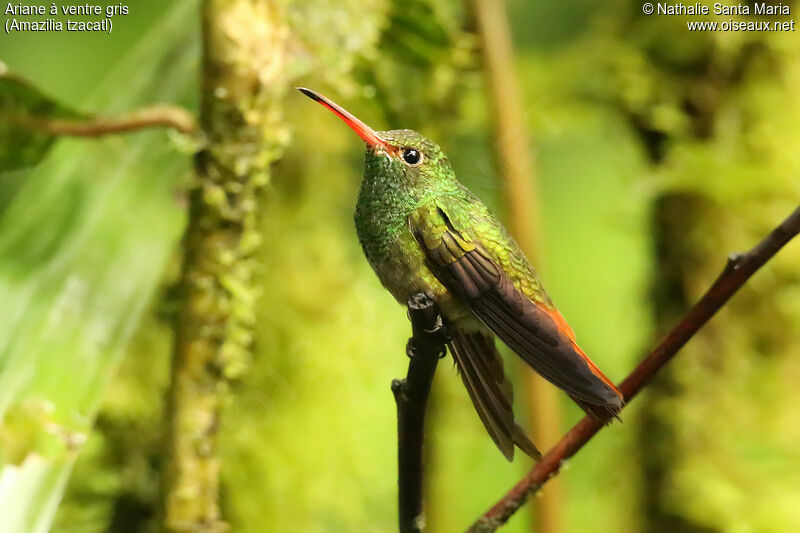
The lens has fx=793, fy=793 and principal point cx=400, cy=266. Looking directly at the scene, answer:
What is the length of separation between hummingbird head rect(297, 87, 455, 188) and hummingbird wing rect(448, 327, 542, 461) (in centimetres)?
16

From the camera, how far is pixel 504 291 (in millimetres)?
715

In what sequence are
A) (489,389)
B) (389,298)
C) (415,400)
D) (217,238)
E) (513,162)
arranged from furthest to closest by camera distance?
(389,298) < (513,162) < (217,238) < (489,389) < (415,400)

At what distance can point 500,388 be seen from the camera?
0.79 m

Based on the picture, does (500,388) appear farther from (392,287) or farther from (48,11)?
(48,11)

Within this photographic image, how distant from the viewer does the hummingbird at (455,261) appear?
724 millimetres

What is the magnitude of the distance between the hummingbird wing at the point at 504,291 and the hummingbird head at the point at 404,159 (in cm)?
3

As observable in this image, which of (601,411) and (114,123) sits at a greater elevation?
(114,123)

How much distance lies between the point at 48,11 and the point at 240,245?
1.78 ft

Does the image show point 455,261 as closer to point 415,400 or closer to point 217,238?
point 415,400

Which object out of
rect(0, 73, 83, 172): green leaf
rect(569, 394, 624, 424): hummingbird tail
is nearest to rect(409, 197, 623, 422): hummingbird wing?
rect(569, 394, 624, 424): hummingbird tail

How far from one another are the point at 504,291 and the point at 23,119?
729 millimetres

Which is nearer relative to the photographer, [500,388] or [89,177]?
[500,388]

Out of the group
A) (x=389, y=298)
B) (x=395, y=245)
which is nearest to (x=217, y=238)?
(x=395, y=245)

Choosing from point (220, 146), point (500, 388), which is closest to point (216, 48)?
point (220, 146)
